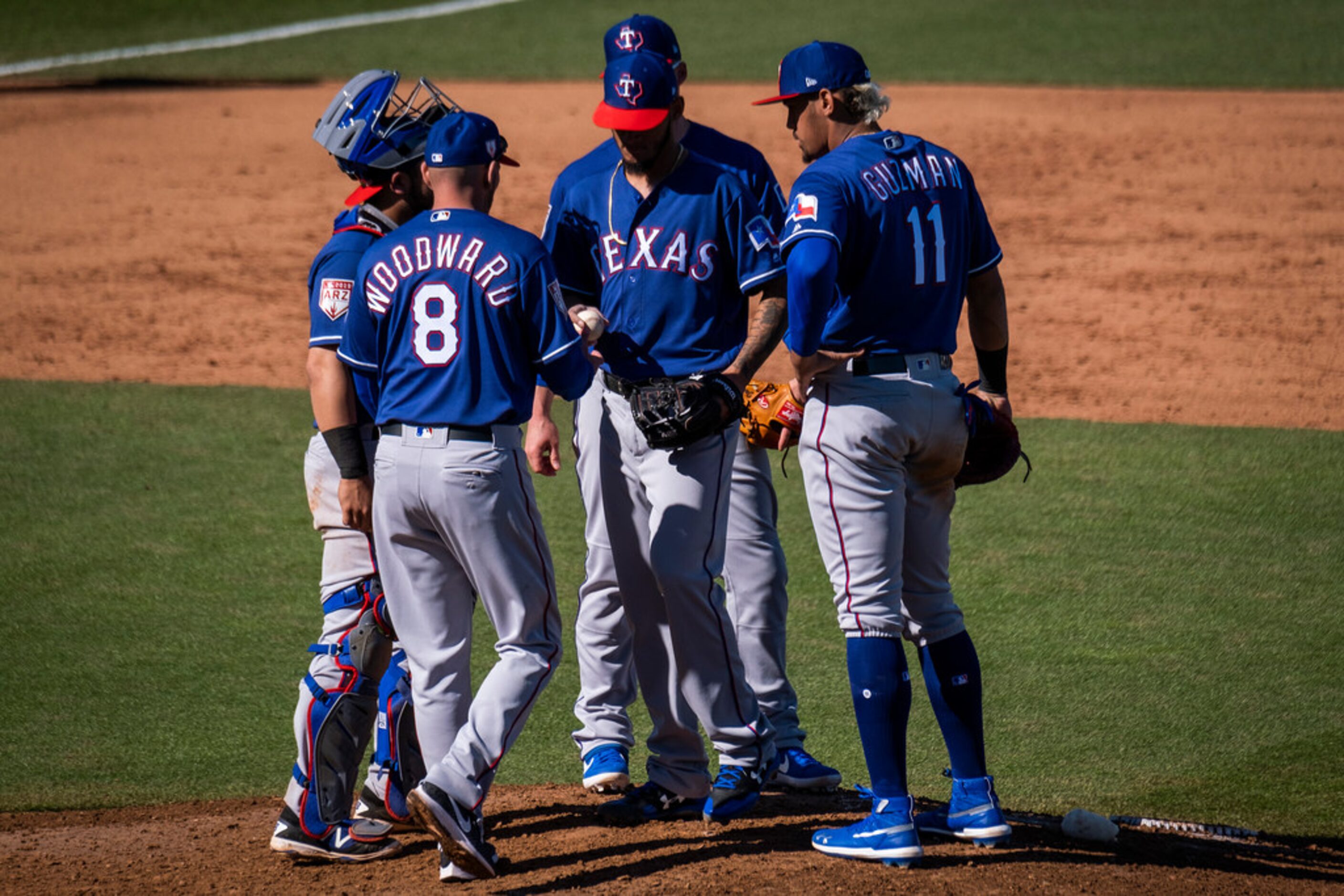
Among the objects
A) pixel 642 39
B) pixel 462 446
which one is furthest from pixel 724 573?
pixel 642 39

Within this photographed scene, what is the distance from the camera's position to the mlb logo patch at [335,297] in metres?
3.94

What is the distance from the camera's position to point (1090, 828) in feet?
12.9

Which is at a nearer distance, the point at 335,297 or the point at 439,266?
the point at 439,266

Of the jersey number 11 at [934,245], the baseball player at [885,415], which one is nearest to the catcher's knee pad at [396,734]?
the baseball player at [885,415]

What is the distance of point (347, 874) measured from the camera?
12.7ft

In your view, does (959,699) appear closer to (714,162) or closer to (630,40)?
(714,162)

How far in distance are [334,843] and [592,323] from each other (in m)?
1.55

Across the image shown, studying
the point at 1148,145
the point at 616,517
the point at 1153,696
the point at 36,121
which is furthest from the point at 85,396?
the point at 1148,145

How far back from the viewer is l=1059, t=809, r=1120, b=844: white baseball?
394cm

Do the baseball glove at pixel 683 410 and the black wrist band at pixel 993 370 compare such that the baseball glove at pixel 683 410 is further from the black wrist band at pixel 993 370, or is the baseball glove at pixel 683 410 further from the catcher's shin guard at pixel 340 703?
the catcher's shin guard at pixel 340 703

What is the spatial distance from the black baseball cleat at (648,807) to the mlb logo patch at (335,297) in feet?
5.07

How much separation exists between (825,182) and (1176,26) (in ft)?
60.2

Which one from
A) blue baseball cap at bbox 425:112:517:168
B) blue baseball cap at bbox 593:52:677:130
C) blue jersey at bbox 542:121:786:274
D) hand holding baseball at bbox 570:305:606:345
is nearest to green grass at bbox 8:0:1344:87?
blue jersey at bbox 542:121:786:274

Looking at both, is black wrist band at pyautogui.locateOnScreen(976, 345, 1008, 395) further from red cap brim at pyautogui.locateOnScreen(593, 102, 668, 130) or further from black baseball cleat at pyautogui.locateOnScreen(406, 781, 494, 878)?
→ black baseball cleat at pyautogui.locateOnScreen(406, 781, 494, 878)
